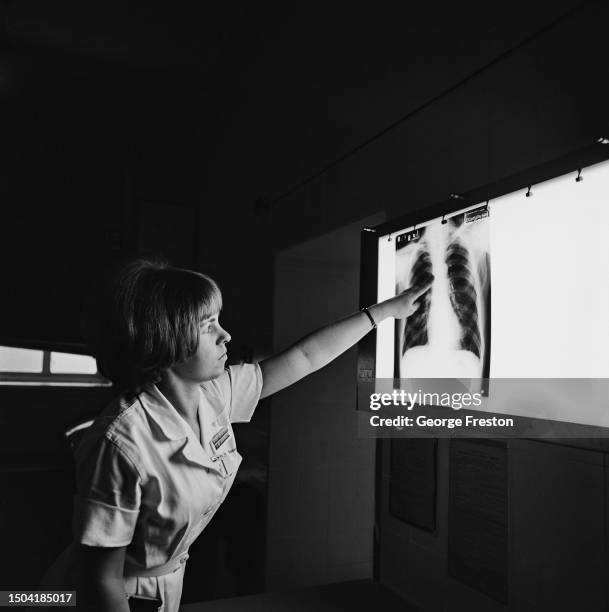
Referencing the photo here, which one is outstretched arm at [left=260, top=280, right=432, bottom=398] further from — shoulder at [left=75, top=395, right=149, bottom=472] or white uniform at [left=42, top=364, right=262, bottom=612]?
shoulder at [left=75, top=395, right=149, bottom=472]

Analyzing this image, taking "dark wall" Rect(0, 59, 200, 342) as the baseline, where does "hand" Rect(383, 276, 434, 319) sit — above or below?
below

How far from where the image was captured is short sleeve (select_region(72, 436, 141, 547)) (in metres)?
0.81

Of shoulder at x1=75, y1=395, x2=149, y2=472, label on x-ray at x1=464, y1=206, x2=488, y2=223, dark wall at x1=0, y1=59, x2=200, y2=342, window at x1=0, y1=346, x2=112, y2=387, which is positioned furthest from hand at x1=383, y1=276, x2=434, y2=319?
window at x1=0, y1=346, x2=112, y2=387

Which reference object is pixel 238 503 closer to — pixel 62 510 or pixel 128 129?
pixel 62 510

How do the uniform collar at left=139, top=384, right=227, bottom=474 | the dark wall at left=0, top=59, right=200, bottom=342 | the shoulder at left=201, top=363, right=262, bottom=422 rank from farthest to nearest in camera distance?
the dark wall at left=0, top=59, right=200, bottom=342 < the shoulder at left=201, top=363, right=262, bottom=422 < the uniform collar at left=139, top=384, right=227, bottom=474

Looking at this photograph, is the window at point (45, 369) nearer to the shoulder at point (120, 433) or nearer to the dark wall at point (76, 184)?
the dark wall at point (76, 184)

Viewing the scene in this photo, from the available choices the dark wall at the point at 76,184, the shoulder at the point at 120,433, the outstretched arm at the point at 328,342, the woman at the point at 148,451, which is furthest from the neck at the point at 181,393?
the dark wall at the point at 76,184

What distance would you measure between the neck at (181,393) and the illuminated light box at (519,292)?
18.3 inches

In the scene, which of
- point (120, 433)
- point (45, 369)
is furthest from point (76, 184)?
point (120, 433)

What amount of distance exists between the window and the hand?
10.2ft

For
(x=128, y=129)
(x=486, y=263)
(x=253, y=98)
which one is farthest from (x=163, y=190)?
(x=486, y=263)

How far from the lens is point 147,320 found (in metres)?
0.93

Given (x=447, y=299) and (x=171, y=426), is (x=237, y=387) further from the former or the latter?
(x=447, y=299)

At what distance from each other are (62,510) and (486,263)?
3395 mm
